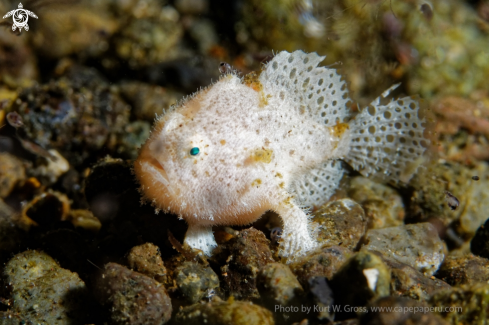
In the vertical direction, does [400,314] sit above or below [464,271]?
above

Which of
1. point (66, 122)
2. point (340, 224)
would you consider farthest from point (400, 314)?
point (66, 122)

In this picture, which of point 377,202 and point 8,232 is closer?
point 8,232

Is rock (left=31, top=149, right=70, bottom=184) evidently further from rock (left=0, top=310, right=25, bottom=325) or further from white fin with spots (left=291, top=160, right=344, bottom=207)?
white fin with spots (left=291, top=160, right=344, bottom=207)

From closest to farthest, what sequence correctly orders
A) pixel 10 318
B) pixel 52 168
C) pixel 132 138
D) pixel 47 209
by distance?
pixel 10 318 → pixel 47 209 → pixel 52 168 → pixel 132 138

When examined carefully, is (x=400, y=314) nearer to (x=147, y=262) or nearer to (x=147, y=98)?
(x=147, y=262)

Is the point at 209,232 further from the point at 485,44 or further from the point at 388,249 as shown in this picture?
the point at 485,44

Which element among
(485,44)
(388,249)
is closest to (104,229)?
(388,249)

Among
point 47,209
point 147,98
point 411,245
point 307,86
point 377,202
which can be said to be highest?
point 147,98
